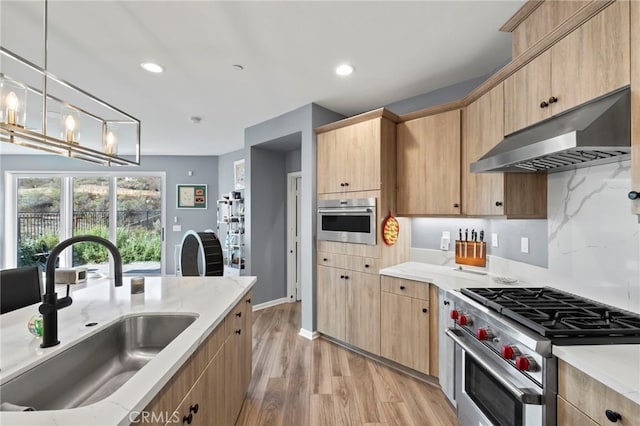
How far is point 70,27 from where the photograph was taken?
1868mm

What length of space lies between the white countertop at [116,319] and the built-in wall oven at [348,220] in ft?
3.82

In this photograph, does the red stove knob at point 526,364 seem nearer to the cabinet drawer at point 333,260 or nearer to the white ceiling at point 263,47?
the cabinet drawer at point 333,260

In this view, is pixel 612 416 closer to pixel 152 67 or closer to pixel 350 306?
pixel 350 306

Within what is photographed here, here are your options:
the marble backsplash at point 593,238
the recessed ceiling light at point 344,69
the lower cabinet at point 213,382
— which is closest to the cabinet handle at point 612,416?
the marble backsplash at point 593,238

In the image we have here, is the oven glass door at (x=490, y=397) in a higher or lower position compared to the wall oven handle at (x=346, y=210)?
lower

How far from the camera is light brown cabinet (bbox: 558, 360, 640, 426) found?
875 millimetres

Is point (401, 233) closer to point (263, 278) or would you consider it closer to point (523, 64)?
point (523, 64)

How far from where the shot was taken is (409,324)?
237 centimetres

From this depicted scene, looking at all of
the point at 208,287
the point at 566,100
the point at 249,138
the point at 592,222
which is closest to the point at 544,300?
the point at 592,222

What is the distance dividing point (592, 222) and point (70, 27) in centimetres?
352

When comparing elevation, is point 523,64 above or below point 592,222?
above

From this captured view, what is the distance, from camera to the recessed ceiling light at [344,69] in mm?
2402

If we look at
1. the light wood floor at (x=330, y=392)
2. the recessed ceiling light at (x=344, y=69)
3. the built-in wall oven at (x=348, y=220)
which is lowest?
the light wood floor at (x=330, y=392)

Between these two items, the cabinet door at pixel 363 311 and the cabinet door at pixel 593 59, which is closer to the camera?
the cabinet door at pixel 593 59
